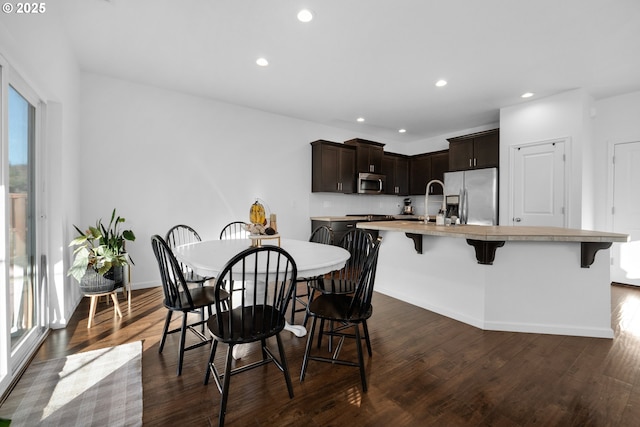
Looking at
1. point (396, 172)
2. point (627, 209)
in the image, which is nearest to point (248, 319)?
point (396, 172)

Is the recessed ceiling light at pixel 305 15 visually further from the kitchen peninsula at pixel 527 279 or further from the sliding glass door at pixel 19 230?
the kitchen peninsula at pixel 527 279

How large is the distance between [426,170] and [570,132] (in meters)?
2.59

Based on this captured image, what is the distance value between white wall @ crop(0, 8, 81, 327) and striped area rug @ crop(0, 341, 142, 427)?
0.87 m

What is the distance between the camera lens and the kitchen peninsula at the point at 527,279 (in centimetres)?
242

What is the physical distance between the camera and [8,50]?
1.71m

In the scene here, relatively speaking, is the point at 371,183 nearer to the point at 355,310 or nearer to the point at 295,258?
the point at 295,258

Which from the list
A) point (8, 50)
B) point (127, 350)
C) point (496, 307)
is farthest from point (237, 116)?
point (496, 307)

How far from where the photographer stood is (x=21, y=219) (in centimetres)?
216

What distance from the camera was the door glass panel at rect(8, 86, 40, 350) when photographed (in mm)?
2014

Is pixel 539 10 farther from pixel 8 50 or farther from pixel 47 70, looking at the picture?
pixel 47 70

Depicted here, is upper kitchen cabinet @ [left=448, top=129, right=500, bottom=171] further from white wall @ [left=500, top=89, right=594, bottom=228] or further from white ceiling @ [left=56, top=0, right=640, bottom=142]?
→ white ceiling @ [left=56, top=0, right=640, bottom=142]

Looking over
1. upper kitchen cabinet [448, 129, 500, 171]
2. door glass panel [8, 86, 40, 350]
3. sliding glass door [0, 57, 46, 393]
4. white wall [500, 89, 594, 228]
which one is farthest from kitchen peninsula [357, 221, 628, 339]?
door glass panel [8, 86, 40, 350]

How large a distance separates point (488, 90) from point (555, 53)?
91 centimetres

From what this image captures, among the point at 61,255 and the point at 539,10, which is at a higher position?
the point at 539,10
